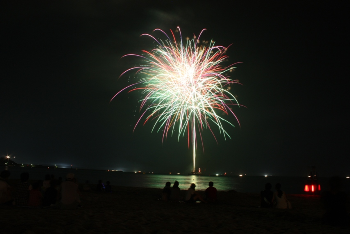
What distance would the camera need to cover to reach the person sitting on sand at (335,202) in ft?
23.1

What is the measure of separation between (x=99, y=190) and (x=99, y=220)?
12.5 metres

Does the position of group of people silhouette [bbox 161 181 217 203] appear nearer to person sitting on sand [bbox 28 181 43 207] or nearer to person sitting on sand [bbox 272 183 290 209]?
person sitting on sand [bbox 272 183 290 209]

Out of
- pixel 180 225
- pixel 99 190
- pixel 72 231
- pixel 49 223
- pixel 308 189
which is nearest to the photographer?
pixel 72 231

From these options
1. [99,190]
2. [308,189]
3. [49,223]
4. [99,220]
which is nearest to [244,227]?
[99,220]

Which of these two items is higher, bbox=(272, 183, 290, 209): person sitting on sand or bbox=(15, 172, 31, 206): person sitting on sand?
bbox=(15, 172, 31, 206): person sitting on sand

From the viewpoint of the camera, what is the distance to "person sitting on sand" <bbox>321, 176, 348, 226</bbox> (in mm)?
7031

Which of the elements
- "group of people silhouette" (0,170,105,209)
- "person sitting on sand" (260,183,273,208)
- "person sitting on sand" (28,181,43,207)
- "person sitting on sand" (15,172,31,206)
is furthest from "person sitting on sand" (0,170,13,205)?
"person sitting on sand" (260,183,273,208)

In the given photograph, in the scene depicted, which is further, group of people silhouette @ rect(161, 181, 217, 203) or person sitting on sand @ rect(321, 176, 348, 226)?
group of people silhouette @ rect(161, 181, 217, 203)

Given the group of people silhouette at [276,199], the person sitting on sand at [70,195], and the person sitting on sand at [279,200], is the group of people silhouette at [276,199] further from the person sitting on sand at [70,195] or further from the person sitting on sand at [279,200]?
the person sitting on sand at [70,195]

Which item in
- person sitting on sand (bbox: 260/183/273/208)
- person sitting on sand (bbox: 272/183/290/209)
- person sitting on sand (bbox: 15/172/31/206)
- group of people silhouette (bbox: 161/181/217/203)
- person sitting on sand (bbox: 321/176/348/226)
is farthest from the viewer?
group of people silhouette (bbox: 161/181/217/203)

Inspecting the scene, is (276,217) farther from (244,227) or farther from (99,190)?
(99,190)

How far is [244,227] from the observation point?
6.96 meters

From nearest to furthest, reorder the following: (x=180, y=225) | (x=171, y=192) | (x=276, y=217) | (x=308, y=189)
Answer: (x=180, y=225)
(x=276, y=217)
(x=171, y=192)
(x=308, y=189)

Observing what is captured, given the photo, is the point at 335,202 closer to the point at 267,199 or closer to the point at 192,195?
the point at 267,199
